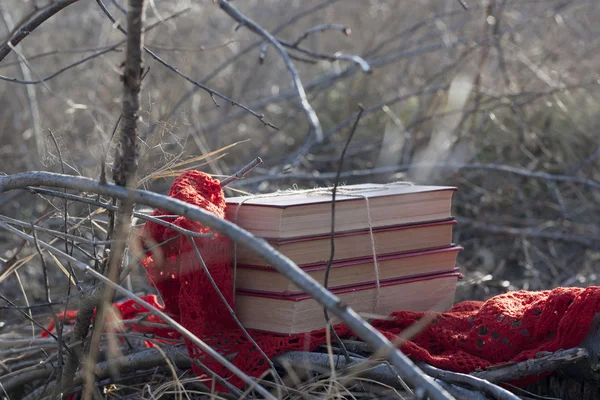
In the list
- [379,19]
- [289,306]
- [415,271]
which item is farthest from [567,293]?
[379,19]

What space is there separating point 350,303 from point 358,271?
0.07m

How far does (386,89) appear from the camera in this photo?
Answer: 405 centimetres

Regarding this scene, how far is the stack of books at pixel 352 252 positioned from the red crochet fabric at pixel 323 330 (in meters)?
0.04

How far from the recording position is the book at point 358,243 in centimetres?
135

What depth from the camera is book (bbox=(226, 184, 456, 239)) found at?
1.33 m

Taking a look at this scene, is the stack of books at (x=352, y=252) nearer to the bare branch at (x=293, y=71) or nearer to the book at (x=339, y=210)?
the book at (x=339, y=210)

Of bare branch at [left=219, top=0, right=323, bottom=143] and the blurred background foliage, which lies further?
the blurred background foliage

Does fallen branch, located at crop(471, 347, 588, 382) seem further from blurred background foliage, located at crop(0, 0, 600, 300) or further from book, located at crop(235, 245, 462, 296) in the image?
blurred background foliage, located at crop(0, 0, 600, 300)

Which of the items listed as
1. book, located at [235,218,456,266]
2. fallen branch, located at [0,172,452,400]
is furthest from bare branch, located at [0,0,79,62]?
book, located at [235,218,456,266]

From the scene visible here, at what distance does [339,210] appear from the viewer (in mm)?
1389

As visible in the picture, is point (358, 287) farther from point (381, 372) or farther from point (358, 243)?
point (381, 372)

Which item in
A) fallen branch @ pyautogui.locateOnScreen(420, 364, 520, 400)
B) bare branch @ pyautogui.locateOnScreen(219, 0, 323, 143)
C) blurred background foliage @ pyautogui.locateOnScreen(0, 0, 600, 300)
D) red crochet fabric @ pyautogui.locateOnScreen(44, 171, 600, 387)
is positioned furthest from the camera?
blurred background foliage @ pyautogui.locateOnScreen(0, 0, 600, 300)

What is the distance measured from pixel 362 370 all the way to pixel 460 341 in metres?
0.25

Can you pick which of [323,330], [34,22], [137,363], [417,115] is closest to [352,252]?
[323,330]
